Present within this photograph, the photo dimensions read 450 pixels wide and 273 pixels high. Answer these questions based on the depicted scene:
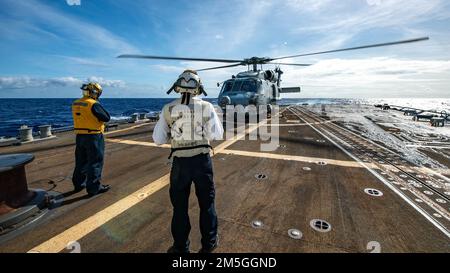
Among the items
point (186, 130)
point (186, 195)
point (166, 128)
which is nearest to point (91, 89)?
point (166, 128)

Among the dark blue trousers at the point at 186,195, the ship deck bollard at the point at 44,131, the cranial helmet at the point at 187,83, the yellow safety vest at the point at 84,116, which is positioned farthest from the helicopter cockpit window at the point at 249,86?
the dark blue trousers at the point at 186,195

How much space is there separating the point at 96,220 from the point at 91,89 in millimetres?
2380

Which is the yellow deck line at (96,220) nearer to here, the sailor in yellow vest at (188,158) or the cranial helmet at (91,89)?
the sailor in yellow vest at (188,158)

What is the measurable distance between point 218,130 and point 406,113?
29588 mm

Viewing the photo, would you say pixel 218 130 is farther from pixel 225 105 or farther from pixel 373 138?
pixel 225 105

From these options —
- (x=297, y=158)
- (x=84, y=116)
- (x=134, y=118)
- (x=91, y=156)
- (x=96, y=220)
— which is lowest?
(x=96, y=220)

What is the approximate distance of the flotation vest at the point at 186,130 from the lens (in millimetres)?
2622

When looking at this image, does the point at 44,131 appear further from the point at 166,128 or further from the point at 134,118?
the point at 166,128

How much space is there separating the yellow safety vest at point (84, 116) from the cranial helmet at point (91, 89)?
9 cm

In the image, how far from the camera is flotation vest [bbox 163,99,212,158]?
2622mm

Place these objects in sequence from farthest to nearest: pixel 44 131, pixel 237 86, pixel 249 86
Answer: pixel 237 86 < pixel 249 86 < pixel 44 131

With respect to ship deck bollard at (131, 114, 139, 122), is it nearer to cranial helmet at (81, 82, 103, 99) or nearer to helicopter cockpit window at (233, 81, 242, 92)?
helicopter cockpit window at (233, 81, 242, 92)

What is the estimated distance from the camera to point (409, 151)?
7422 millimetres

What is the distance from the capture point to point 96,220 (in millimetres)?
3289
